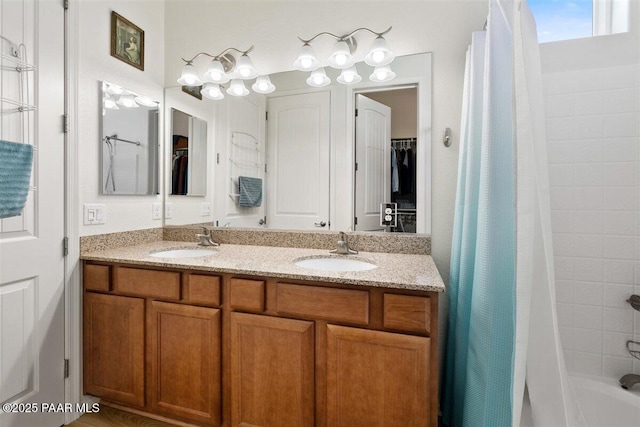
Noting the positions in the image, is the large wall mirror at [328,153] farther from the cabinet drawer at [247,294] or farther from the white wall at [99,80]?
the cabinet drawer at [247,294]

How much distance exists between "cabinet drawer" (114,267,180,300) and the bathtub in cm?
190

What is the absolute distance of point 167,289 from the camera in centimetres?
149

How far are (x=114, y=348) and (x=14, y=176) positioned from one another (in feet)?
2.97

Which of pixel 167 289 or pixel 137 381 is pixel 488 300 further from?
pixel 137 381

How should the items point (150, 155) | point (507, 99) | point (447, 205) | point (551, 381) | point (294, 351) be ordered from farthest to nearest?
point (150, 155) → point (447, 205) → point (294, 351) → point (507, 99) → point (551, 381)

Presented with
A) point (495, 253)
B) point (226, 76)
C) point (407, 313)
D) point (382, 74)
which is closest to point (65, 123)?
point (226, 76)

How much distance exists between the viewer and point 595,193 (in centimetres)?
149

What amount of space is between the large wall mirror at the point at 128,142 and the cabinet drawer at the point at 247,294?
3.40 feet

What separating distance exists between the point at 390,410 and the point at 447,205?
3.38 ft

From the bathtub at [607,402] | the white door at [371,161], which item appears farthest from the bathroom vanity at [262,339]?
Answer: the bathtub at [607,402]

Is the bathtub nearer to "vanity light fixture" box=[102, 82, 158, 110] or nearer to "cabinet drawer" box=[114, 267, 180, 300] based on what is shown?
"cabinet drawer" box=[114, 267, 180, 300]

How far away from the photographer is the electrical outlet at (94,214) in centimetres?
169

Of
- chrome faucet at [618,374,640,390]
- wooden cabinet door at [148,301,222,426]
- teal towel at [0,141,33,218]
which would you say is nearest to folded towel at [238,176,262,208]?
wooden cabinet door at [148,301,222,426]

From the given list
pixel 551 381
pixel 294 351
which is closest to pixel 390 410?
pixel 294 351
